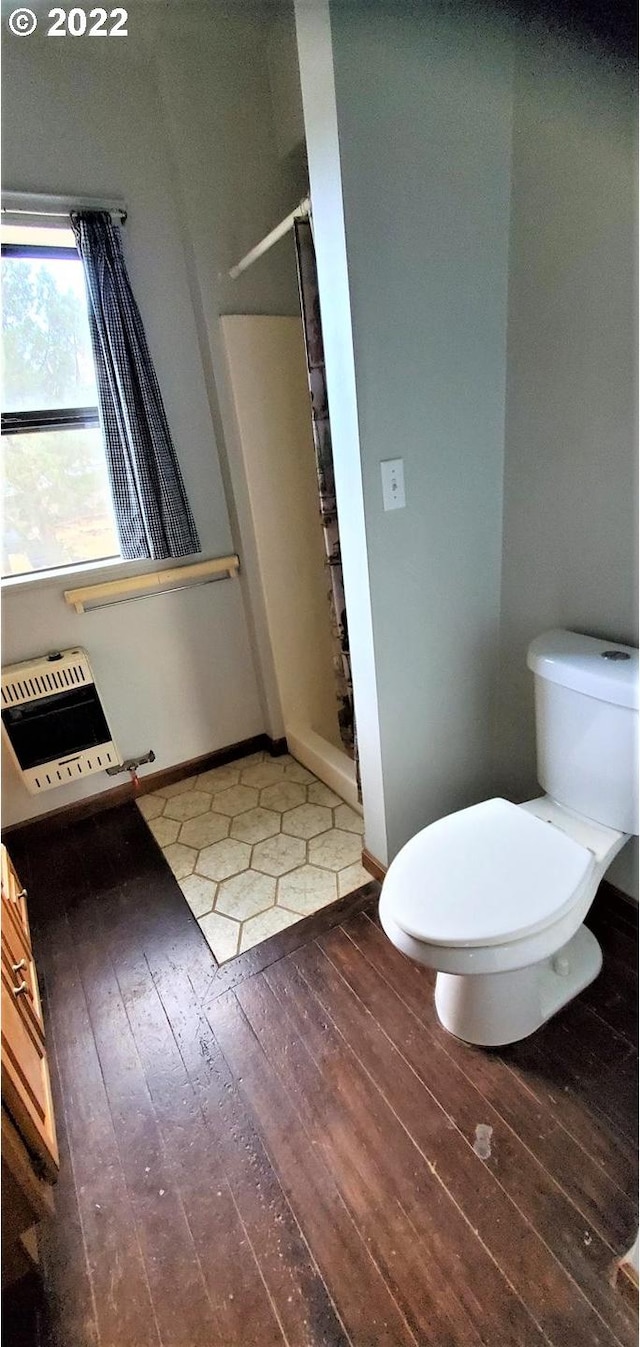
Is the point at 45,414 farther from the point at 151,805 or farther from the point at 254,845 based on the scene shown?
the point at 254,845

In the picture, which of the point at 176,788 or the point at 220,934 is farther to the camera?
the point at 176,788

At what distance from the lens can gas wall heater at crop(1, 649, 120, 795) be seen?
1815mm

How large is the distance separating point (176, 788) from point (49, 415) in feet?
4.71

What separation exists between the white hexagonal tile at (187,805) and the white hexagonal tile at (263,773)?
0.59 ft

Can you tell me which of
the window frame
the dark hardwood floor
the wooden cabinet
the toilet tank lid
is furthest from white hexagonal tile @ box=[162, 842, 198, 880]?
the window frame

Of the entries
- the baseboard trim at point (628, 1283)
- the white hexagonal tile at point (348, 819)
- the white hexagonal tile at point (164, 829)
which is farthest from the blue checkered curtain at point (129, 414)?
the baseboard trim at point (628, 1283)

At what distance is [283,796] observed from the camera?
216cm

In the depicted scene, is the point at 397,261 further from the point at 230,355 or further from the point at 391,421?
the point at 230,355

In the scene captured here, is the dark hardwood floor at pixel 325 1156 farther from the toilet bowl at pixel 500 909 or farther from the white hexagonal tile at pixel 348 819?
the white hexagonal tile at pixel 348 819

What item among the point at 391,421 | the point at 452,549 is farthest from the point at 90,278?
the point at 452,549

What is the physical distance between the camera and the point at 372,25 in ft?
3.21

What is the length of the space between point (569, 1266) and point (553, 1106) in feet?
0.80

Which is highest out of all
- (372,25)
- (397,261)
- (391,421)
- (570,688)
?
(372,25)


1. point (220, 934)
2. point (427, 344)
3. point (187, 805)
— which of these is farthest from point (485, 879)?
point (187, 805)
